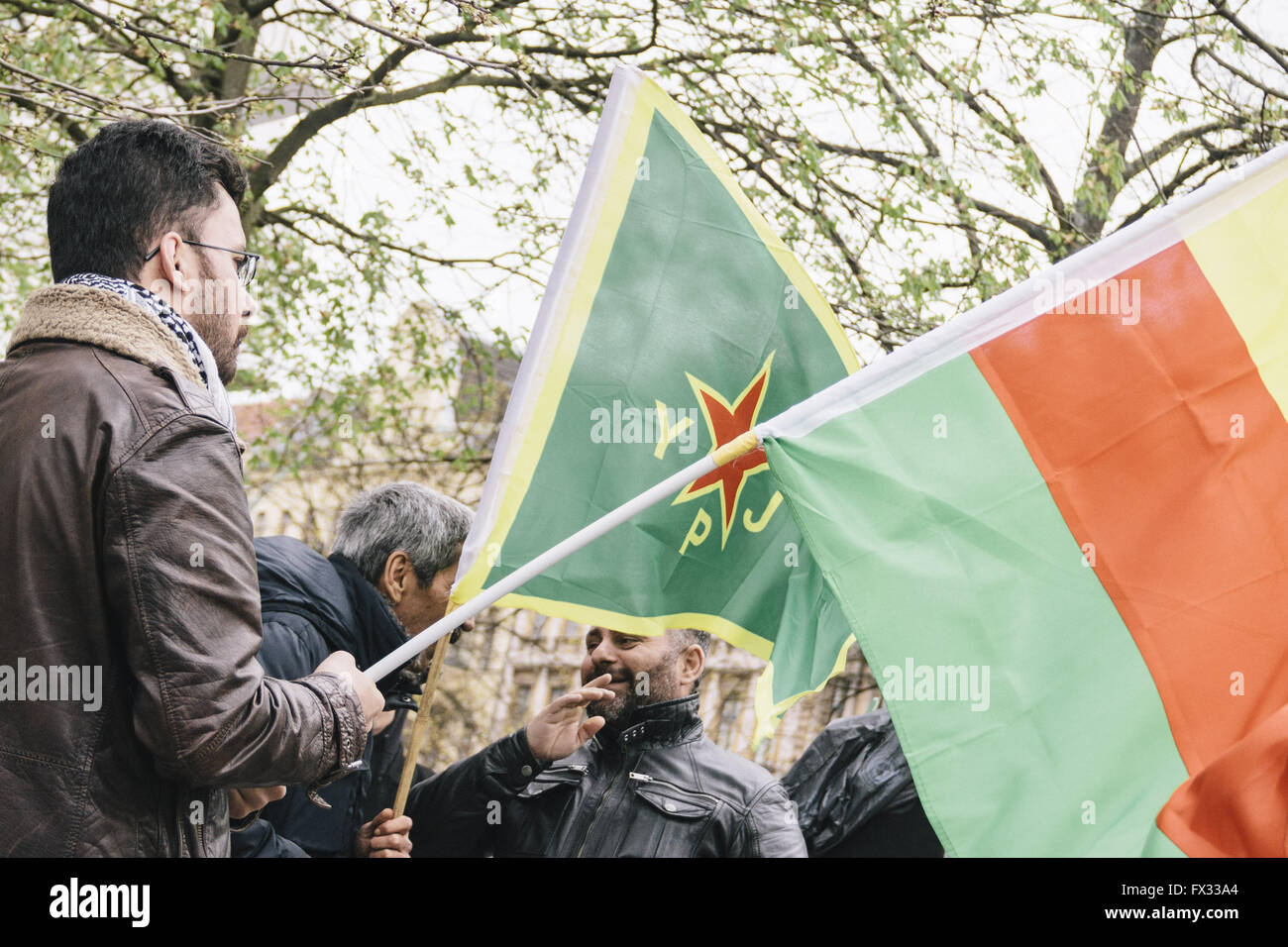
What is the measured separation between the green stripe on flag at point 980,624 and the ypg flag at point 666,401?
54 centimetres

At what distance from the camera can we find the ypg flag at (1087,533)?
2572 millimetres

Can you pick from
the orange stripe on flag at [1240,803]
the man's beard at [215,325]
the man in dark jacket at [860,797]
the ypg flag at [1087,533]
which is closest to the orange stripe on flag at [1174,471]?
the ypg flag at [1087,533]

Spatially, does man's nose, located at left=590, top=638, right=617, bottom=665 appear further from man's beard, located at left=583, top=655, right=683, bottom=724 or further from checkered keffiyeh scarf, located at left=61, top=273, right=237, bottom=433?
checkered keffiyeh scarf, located at left=61, top=273, right=237, bottom=433

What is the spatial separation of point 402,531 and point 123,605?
182 centimetres

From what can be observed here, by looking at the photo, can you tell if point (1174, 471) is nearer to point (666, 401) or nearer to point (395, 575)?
point (666, 401)

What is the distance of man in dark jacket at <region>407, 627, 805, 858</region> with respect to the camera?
3.81 meters

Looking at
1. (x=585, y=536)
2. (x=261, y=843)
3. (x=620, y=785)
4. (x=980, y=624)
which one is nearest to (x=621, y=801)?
(x=620, y=785)

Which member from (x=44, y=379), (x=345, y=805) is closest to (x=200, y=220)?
(x=44, y=379)

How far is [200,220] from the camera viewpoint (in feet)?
7.44

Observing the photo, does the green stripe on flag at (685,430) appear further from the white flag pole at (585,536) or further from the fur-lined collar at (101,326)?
the fur-lined collar at (101,326)

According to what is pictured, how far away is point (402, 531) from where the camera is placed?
3.72 meters
